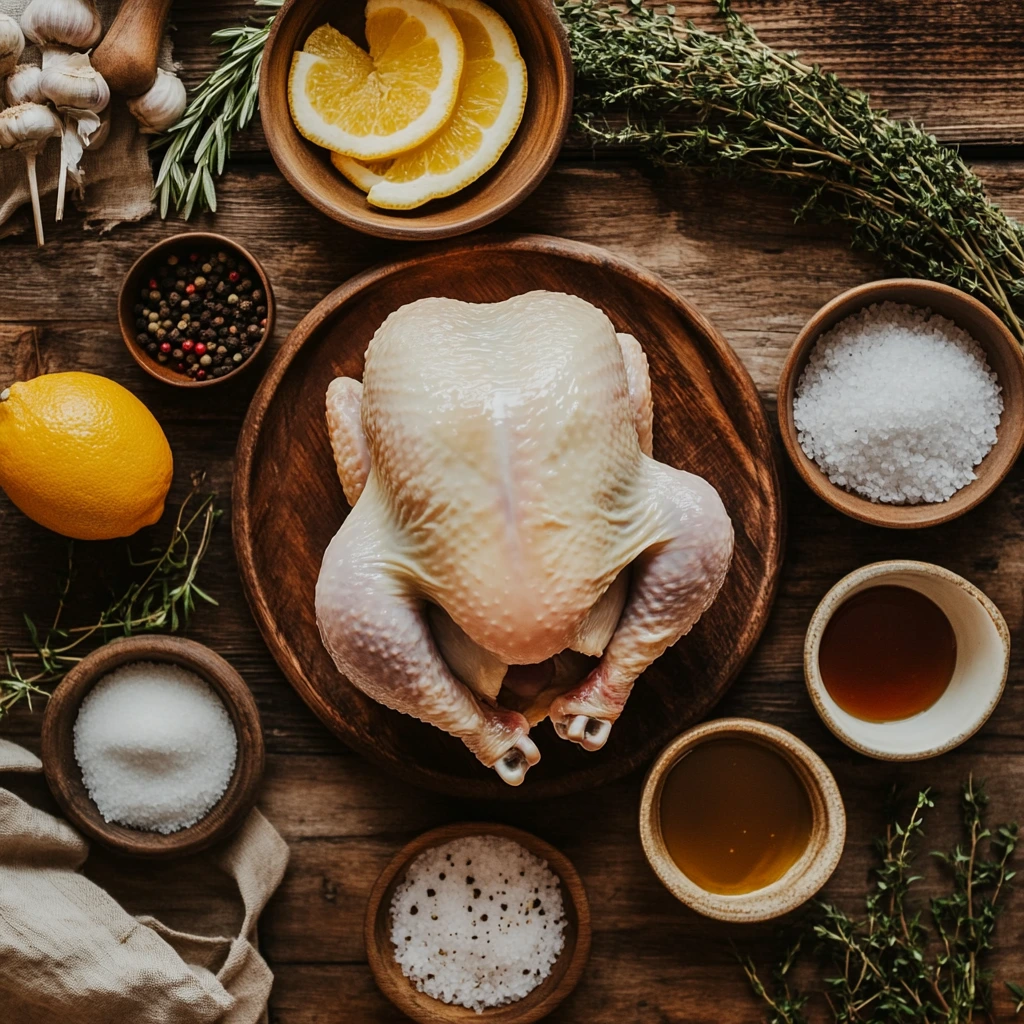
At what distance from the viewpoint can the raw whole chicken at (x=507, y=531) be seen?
1313 mm

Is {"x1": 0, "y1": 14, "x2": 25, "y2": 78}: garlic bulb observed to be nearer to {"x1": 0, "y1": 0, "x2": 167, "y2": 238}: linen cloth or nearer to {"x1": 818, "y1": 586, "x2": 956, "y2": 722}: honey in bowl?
{"x1": 0, "y1": 0, "x2": 167, "y2": 238}: linen cloth

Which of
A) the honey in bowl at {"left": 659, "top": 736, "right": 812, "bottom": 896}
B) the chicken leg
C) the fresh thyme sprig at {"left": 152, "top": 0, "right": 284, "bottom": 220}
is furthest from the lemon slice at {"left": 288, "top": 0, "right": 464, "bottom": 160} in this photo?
the honey in bowl at {"left": 659, "top": 736, "right": 812, "bottom": 896}

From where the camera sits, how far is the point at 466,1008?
1.71m

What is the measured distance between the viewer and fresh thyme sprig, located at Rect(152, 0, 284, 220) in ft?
5.56

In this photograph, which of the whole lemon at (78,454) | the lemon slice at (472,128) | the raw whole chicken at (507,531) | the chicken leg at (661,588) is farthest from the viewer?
the lemon slice at (472,128)

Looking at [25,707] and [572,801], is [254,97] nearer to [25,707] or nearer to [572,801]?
[25,707]

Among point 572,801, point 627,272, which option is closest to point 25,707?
point 572,801

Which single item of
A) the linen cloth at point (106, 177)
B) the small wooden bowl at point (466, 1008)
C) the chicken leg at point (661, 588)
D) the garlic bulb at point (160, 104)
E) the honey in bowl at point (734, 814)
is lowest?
the small wooden bowl at point (466, 1008)

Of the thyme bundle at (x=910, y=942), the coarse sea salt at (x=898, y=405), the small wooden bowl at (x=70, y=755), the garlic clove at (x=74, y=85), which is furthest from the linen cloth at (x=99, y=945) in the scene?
the coarse sea salt at (x=898, y=405)

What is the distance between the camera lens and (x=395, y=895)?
5.68 feet

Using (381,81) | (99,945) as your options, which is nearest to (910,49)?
(381,81)

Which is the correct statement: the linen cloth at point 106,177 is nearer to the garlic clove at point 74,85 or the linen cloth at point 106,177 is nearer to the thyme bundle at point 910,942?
the garlic clove at point 74,85

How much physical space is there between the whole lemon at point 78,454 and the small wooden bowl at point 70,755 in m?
0.23

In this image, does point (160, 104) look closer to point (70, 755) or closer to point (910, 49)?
point (70, 755)
